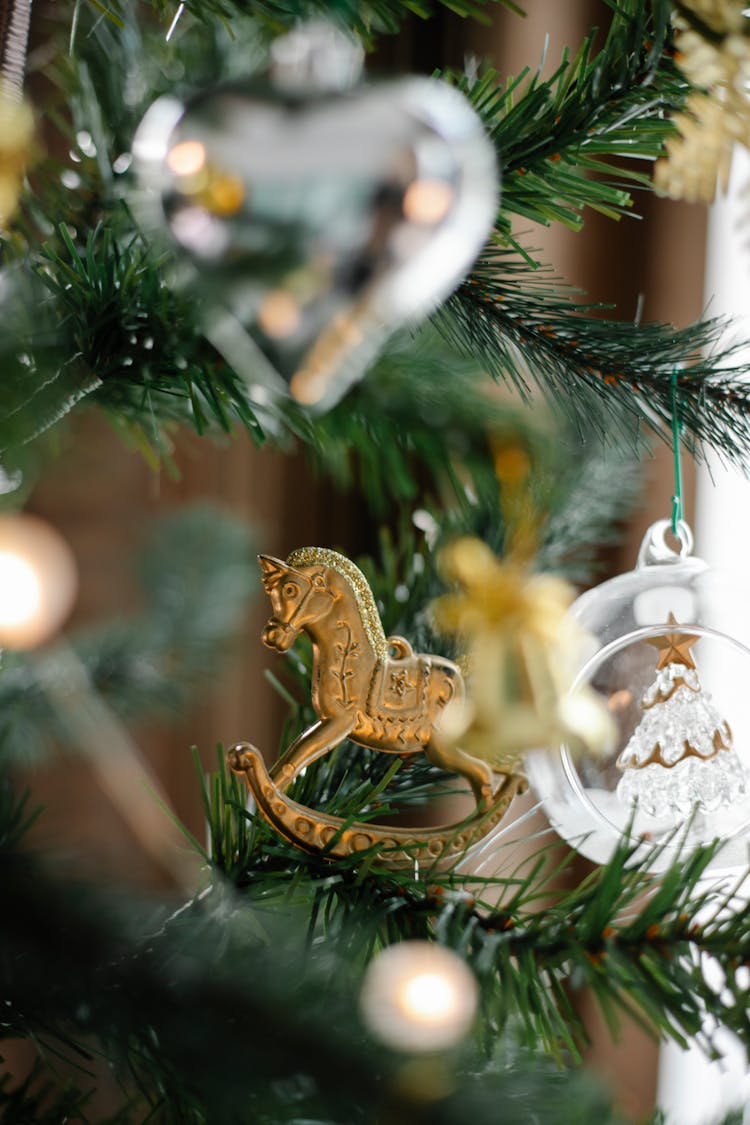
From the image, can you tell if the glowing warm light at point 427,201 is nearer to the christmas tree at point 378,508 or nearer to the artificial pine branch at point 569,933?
the christmas tree at point 378,508

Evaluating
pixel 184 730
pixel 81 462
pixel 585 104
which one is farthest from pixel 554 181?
pixel 184 730

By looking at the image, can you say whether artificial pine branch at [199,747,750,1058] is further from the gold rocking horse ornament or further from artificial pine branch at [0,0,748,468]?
artificial pine branch at [0,0,748,468]

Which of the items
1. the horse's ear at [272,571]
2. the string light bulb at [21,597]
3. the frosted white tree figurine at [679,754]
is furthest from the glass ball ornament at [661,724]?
the string light bulb at [21,597]

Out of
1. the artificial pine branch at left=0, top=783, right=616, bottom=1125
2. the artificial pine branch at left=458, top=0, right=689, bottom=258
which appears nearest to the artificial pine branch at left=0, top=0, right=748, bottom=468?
the artificial pine branch at left=458, top=0, right=689, bottom=258

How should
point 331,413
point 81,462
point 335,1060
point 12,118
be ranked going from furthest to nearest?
point 81,462
point 331,413
point 12,118
point 335,1060

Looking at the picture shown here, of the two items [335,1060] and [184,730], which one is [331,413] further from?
[184,730]

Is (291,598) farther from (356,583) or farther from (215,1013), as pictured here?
(215,1013)

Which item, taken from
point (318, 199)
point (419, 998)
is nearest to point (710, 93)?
point (318, 199)
